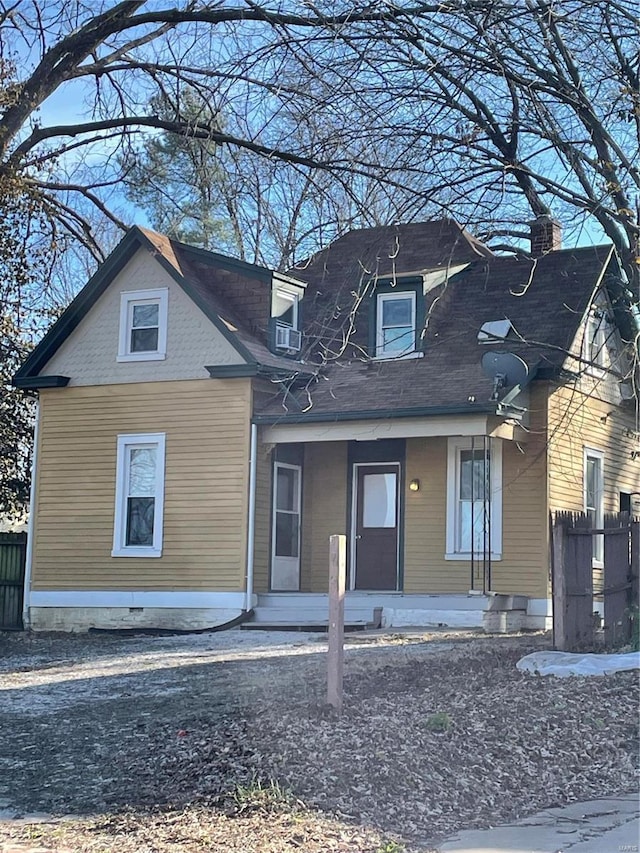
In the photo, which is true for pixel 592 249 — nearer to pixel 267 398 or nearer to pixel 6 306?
pixel 267 398

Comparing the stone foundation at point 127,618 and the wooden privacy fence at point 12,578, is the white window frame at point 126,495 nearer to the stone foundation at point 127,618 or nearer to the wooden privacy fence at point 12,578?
the stone foundation at point 127,618

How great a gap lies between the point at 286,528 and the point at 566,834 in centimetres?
1312

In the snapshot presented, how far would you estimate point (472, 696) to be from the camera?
8.81 metres

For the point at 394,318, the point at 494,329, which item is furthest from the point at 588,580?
the point at 394,318

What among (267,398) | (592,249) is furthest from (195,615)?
(592,249)

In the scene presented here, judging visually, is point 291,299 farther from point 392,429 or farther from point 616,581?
point 616,581

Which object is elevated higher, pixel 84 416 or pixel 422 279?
pixel 422 279

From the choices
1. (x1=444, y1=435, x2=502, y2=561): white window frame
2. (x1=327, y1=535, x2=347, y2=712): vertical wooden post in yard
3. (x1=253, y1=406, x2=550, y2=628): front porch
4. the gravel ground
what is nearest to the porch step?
(x1=253, y1=406, x2=550, y2=628): front porch

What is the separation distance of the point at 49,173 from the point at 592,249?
33.8 ft

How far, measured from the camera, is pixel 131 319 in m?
19.5

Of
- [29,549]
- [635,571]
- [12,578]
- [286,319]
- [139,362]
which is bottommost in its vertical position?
[12,578]

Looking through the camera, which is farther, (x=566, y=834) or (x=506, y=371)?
(x=506, y=371)

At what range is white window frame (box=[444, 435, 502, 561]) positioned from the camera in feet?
57.5

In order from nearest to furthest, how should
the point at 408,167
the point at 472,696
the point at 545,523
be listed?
the point at 472,696 → the point at 408,167 → the point at 545,523
